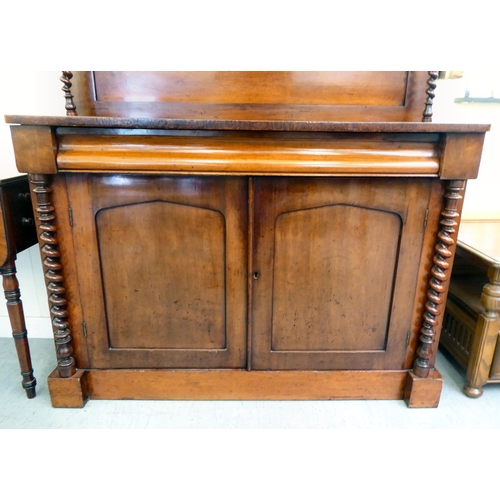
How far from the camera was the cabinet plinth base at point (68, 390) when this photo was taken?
53.1 inches

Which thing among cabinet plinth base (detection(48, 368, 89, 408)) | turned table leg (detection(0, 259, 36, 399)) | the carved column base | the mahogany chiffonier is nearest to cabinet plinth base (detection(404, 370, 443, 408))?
the mahogany chiffonier

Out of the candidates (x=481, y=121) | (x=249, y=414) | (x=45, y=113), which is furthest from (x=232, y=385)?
(x=481, y=121)

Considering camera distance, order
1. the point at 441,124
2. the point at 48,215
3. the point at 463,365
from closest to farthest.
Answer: the point at 441,124
the point at 48,215
the point at 463,365

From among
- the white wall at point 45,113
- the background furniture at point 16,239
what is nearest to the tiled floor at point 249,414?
the background furniture at point 16,239

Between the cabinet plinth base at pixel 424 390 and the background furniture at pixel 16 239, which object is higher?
the background furniture at pixel 16 239

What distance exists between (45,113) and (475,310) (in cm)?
194

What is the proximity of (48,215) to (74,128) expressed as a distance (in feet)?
0.95

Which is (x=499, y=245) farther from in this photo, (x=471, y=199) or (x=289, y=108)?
(x=289, y=108)

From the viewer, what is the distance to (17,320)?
4.50 ft

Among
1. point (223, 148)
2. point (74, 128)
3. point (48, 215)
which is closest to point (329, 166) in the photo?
point (223, 148)

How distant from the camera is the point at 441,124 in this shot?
3.53ft

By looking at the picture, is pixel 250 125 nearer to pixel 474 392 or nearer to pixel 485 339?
pixel 485 339

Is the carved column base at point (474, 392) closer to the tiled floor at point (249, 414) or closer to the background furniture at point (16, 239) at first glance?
the tiled floor at point (249, 414)

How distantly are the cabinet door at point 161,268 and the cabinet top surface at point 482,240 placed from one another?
0.91 meters
